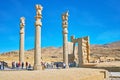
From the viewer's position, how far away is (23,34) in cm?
3775

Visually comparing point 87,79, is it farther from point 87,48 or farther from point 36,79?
point 87,48

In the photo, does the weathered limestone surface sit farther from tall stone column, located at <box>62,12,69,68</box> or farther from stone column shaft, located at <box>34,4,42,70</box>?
stone column shaft, located at <box>34,4,42,70</box>

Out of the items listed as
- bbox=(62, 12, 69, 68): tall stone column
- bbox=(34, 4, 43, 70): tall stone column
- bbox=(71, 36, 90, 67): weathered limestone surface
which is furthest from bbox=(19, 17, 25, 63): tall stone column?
bbox=(71, 36, 90, 67): weathered limestone surface

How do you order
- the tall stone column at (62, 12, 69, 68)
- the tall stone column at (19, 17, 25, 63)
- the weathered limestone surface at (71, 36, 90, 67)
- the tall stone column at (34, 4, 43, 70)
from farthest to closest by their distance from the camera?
the weathered limestone surface at (71, 36, 90, 67)
the tall stone column at (62, 12, 69, 68)
the tall stone column at (19, 17, 25, 63)
the tall stone column at (34, 4, 43, 70)

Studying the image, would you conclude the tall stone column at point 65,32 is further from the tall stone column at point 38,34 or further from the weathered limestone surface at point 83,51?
the tall stone column at point 38,34

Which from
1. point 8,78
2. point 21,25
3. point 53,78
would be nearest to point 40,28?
point 21,25

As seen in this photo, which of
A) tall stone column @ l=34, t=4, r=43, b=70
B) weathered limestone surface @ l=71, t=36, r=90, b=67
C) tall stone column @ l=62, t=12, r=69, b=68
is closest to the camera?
tall stone column @ l=34, t=4, r=43, b=70

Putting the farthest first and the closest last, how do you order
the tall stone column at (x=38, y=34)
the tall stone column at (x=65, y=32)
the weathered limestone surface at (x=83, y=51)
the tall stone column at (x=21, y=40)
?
the weathered limestone surface at (x=83, y=51) < the tall stone column at (x=65, y=32) < the tall stone column at (x=21, y=40) < the tall stone column at (x=38, y=34)

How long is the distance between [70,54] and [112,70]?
705 inches

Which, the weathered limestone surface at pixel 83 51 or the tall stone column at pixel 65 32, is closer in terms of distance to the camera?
the tall stone column at pixel 65 32

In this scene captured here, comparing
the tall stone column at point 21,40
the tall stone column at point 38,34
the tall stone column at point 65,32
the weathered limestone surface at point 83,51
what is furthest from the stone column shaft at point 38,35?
the weathered limestone surface at point 83,51

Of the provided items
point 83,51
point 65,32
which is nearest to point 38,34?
point 65,32

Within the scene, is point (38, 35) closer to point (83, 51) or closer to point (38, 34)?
point (38, 34)

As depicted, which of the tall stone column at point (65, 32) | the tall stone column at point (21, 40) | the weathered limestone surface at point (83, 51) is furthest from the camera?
the weathered limestone surface at point (83, 51)
